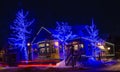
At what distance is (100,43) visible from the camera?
6619 centimetres

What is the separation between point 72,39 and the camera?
191 feet

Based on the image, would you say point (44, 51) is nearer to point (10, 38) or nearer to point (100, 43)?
point (10, 38)

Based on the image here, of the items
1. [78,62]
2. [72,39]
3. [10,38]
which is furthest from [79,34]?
[78,62]

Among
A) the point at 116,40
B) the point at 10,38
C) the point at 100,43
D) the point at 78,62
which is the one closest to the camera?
the point at 78,62

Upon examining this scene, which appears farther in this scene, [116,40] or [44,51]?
[116,40]

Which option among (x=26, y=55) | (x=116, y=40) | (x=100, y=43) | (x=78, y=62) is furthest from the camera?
(x=116, y=40)

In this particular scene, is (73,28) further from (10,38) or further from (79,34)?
(10,38)

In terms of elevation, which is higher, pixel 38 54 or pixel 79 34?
pixel 79 34

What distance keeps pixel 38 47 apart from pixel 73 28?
817 centimetres

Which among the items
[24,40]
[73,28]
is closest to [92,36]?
[73,28]

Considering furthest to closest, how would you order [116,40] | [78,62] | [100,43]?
[116,40], [100,43], [78,62]

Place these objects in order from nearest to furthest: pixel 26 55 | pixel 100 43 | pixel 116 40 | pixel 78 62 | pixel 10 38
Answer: pixel 78 62, pixel 26 55, pixel 10 38, pixel 100 43, pixel 116 40

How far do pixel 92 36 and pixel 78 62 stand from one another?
30901 millimetres

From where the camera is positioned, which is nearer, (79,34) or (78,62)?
(78,62)
